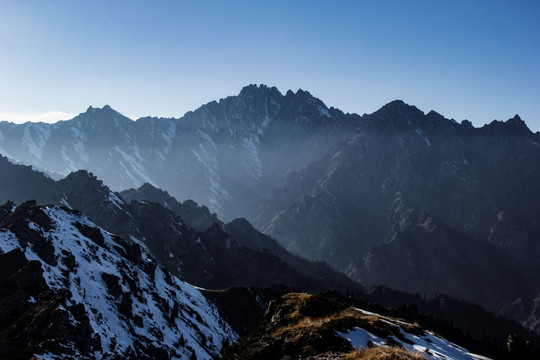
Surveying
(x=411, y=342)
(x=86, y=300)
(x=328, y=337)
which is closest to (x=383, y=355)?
(x=328, y=337)

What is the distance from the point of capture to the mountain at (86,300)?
94.4m

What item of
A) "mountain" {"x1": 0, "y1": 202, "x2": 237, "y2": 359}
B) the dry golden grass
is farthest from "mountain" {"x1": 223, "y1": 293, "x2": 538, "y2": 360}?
"mountain" {"x1": 0, "y1": 202, "x2": 237, "y2": 359}

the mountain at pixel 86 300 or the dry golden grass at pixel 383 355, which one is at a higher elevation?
the dry golden grass at pixel 383 355

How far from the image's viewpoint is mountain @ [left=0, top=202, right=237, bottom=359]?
310ft

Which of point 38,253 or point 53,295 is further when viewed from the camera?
point 38,253

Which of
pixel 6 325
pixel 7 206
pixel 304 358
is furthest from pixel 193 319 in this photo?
pixel 304 358

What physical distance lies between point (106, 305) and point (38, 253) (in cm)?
2298

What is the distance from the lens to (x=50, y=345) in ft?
293

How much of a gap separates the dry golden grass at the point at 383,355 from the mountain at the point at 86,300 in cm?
7896

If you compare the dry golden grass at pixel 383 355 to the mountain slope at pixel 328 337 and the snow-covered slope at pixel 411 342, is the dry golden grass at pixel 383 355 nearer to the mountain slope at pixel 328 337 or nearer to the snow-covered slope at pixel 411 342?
the mountain slope at pixel 328 337

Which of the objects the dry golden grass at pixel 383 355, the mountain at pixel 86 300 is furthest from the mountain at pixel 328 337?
the mountain at pixel 86 300

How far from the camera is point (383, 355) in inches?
843

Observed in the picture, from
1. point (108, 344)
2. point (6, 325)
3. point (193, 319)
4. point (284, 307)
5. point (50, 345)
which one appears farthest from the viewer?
point (193, 319)

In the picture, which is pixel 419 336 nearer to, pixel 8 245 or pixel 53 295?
pixel 53 295
